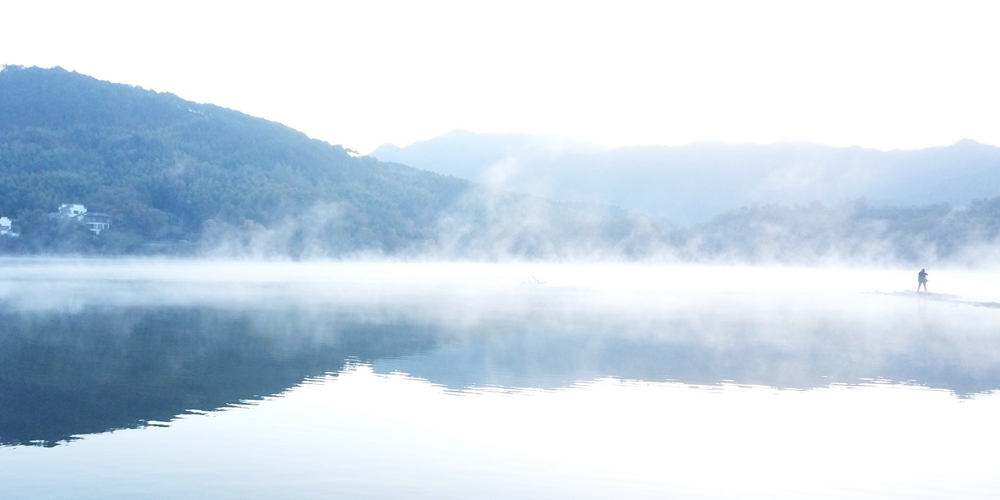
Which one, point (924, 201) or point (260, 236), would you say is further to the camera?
point (924, 201)

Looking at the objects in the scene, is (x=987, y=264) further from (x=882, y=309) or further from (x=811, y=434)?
(x=811, y=434)

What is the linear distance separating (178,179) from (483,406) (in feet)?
226

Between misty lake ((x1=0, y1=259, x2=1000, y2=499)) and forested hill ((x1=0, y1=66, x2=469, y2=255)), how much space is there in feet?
157

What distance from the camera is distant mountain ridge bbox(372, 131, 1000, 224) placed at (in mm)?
99000

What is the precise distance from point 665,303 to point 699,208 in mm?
86804

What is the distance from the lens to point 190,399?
1130cm

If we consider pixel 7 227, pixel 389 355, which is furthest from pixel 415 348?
pixel 7 227

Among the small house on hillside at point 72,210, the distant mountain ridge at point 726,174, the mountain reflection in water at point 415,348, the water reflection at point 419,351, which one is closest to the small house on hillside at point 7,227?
the small house on hillside at point 72,210

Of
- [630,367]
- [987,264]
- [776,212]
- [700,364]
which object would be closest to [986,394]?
[700,364]

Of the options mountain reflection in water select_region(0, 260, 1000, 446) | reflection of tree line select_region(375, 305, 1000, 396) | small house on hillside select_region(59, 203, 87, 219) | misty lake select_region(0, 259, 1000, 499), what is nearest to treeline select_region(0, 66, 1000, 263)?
small house on hillside select_region(59, 203, 87, 219)

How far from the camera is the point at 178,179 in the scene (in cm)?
7394

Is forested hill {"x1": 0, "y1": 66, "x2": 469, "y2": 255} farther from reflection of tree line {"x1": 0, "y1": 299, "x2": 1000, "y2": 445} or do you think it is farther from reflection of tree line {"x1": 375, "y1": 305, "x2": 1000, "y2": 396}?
reflection of tree line {"x1": 375, "y1": 305, "x2": 1000, "y2": 396}

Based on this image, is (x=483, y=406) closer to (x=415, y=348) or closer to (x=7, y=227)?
(x=415, y=348)

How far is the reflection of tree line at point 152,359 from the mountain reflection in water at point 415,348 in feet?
0.13
